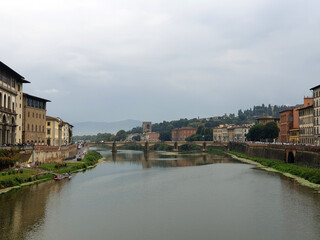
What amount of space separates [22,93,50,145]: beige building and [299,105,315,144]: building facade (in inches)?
2642

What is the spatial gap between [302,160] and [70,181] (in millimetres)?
42114

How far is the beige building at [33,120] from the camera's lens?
2849 inches

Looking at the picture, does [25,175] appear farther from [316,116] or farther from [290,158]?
[316,116]

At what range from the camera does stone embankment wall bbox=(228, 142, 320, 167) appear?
58912 mm

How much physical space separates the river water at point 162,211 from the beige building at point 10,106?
15.6 m

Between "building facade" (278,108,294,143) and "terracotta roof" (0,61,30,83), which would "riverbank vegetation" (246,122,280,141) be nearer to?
"building facade" (278,108,294,143)

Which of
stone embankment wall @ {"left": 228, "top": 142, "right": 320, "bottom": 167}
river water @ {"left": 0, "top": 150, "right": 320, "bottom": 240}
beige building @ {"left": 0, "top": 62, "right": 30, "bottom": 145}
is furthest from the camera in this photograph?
stone embankment wall @ {"left": 228, "top": 142, "right": 320, "bottom": 167}

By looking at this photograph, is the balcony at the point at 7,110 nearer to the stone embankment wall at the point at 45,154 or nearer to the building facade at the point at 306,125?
the stone embankment wall at the point at 45,154

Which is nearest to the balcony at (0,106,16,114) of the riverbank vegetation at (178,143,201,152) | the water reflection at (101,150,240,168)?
the water reflection at (101,150,240,168)

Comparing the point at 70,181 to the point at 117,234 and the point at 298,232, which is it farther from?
the point at 298,232

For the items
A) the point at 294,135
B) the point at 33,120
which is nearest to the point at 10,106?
the point at 33,120

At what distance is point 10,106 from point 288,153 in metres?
55.8

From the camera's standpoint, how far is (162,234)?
27391mm

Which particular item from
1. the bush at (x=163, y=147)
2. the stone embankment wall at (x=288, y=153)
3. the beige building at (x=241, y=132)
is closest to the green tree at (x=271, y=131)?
the stone embankment wall at (x=288, y=153)
